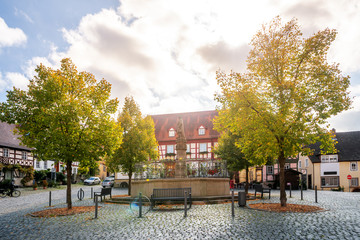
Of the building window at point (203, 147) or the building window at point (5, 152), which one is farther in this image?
the building window at point (203, 147)

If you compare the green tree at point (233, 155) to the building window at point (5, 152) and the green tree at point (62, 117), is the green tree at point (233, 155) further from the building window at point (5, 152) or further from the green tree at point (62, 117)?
the building window at point (5, 152)

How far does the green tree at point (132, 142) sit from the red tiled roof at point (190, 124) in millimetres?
23705

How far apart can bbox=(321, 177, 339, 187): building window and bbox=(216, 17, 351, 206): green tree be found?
39.9 meters

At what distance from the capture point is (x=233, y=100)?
15938 mm

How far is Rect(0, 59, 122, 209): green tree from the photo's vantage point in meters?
15.0

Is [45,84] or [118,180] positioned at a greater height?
[45,84]

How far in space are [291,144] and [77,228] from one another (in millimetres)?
10245

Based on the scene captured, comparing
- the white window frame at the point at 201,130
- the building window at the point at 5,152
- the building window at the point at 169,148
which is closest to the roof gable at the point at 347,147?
the white window frame at the point at 201,130

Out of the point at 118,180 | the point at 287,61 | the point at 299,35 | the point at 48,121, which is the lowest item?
the point at 118,180

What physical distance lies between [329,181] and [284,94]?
42.2 metres

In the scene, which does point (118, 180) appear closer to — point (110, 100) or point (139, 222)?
point (110, 100)

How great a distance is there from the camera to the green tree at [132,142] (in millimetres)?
26688

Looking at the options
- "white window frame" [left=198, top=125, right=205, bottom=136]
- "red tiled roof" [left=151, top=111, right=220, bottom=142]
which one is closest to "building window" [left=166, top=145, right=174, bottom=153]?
"red tiled roof" [left=151, top=111, right=220, bottom=142]

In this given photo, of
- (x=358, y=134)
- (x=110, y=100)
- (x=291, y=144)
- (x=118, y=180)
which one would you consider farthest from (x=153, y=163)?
(x=358, y=134)
